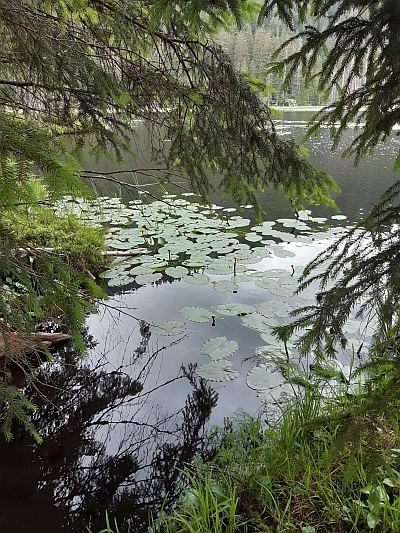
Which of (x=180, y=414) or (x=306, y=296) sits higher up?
(x=306, y=296)

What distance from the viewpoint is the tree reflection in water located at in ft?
5.77

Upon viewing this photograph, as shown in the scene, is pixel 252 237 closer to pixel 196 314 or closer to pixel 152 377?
pixel 196 314

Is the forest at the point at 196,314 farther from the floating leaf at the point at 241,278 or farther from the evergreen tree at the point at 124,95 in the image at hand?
the floating leaf at the point at 241,278

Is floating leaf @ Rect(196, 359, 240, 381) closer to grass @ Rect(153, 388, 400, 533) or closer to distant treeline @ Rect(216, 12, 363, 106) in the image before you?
grass @ Rect(153, 388, 400, 533)

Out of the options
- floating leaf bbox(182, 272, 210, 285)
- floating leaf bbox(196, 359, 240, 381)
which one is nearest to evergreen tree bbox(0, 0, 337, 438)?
floating leaf bbox(196, 359, 240, 381)

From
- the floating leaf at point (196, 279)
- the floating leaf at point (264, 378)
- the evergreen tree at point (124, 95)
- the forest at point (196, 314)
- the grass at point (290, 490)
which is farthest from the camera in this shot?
the floating leaf at point (196, 279)

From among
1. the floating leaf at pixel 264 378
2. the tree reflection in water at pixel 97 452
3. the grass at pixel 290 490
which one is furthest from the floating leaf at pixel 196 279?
the grass at pixel 290 490

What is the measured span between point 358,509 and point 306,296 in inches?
89.4

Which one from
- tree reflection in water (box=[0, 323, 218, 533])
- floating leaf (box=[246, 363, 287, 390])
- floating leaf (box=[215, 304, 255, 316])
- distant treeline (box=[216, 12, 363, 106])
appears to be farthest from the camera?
→ floating leaf (box=[215, 304, 255, 316])

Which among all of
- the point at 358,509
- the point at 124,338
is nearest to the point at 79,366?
the point at 124,338

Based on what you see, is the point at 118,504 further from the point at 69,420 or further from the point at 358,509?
the point at 358,509

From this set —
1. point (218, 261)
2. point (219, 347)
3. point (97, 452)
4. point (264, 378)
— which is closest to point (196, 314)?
point (219, 347)

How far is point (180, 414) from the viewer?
Answer: 7.76 feet

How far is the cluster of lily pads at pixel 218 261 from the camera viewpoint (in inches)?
106
